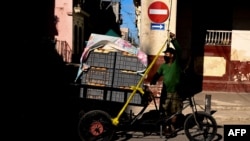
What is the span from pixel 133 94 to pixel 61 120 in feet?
8.76

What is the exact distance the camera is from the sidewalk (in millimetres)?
10297

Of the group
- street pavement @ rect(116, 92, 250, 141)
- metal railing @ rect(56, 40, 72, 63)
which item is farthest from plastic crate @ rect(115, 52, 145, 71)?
metal railing @ rect(56, 40, 72, 63)

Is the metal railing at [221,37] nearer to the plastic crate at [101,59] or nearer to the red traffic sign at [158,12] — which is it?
the red traffic sign at [158,12]

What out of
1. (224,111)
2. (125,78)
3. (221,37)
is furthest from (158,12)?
(125,78)

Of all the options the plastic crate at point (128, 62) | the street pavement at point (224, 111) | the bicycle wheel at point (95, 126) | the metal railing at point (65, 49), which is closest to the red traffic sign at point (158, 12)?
the street pavement at point (224, 111)

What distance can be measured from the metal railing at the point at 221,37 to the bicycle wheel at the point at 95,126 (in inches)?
331

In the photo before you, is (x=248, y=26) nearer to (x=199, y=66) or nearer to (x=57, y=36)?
(x=199, y=66)

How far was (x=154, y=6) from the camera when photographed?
11.7 metres

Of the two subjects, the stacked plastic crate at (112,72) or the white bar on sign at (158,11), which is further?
the white bar on sign at (158,11)

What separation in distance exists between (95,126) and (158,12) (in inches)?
219

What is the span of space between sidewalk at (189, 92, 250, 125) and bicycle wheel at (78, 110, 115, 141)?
385 cm

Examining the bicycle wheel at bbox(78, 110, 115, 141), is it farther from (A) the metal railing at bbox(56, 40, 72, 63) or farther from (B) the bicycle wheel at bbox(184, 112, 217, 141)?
(A) the metal railing at bbox(56, 40, 72, 63)

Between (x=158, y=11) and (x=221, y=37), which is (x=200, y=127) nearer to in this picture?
(x=158, y=11)

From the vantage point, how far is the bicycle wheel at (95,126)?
23.2 ft
